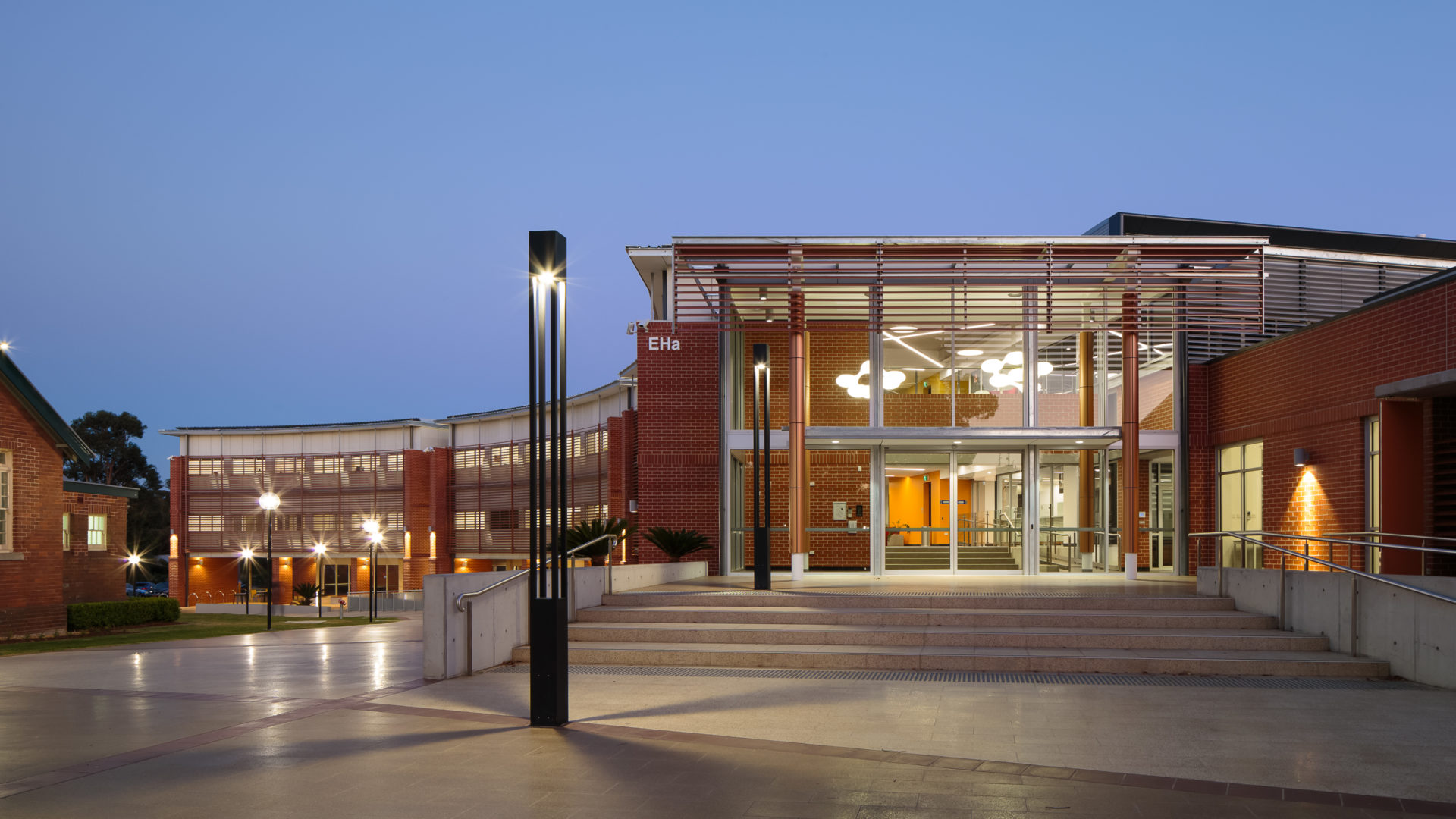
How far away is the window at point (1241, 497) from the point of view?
18.8m

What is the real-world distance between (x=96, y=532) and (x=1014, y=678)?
2509 cm

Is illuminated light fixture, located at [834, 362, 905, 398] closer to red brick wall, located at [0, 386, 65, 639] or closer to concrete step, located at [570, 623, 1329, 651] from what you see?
concrete step, located at [570, 623, 1329, 651]

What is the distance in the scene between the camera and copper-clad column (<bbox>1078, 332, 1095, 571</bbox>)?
1925cm

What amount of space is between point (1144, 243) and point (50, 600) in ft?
64.2

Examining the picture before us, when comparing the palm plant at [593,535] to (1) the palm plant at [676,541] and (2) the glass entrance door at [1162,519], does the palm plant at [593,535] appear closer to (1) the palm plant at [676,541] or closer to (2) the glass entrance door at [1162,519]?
(1) the palm plant at [676,541]

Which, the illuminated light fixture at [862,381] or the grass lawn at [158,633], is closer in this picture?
the grass lawn at [158,633]

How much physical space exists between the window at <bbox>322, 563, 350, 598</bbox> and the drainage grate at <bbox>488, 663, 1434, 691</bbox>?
40.8 m

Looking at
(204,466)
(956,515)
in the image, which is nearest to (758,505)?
(956,515)

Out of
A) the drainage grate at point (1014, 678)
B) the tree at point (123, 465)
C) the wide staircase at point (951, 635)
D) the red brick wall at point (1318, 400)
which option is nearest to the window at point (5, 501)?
the wide staircase at point (951, 635)

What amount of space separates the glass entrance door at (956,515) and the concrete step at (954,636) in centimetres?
675

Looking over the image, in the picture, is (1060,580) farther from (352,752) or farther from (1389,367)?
(352,752)

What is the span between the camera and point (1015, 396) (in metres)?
19.3

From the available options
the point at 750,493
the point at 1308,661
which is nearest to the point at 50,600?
the point at 750,493

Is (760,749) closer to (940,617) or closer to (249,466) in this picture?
(940,617)
